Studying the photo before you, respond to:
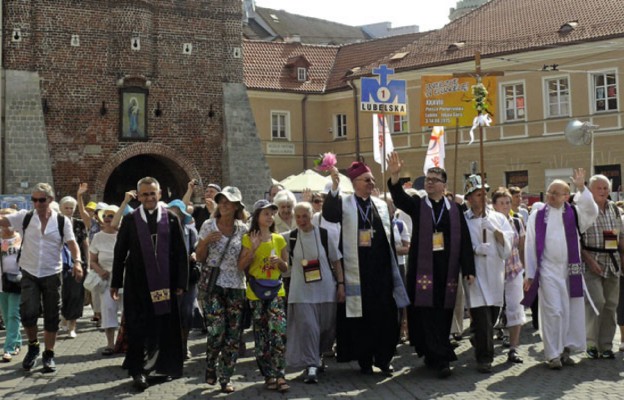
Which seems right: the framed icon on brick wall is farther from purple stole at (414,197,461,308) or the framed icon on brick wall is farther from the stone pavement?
purple stole at (414,197,461,308)

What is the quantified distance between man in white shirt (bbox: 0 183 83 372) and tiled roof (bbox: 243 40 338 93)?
33.5m

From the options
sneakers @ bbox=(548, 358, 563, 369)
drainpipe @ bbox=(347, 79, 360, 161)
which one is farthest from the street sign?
drainpipe @ bbox=(347, 79, 360, 161)

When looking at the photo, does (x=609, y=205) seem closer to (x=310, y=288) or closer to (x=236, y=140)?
(x=310, y=288)

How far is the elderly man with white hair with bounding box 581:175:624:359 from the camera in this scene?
9969 millimetres

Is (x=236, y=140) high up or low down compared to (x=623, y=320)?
up

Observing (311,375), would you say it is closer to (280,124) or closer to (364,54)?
(280,124)

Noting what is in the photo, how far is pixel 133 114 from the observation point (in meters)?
29.5

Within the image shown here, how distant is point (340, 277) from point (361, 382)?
1.04 m

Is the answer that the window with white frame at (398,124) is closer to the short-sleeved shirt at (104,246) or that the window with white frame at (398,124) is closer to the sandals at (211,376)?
the short-sleeved shirt at (104,246)

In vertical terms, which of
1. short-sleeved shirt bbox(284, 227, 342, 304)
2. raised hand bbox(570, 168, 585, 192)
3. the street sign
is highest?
the street sign

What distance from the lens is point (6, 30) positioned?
27328mm

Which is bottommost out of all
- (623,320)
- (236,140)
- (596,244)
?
(623,320)

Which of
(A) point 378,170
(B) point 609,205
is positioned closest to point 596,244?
(B) point 609,205

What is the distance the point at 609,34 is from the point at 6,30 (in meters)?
21.2
